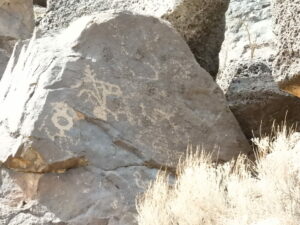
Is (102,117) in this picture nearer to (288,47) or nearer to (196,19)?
(288,47)

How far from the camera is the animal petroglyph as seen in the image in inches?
208

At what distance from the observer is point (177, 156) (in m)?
5.37

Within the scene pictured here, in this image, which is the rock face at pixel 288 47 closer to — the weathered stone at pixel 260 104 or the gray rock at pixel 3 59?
the weathered stone at pixel 260 104

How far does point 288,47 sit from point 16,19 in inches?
173

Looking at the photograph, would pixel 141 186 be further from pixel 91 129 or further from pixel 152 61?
pixel 152 61

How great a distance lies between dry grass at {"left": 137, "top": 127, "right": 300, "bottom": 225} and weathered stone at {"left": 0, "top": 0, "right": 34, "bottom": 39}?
373cm

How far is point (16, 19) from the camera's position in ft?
27.3

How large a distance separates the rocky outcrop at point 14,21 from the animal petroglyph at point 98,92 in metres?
2.88

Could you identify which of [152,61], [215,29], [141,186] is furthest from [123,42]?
[215,29]

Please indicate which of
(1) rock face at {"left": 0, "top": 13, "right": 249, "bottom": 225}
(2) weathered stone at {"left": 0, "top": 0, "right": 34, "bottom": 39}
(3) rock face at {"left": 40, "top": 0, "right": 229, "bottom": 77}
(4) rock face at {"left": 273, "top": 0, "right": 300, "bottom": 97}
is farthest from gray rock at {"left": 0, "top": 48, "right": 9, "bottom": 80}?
(4) rock face at {"left": 273, "top": 0, "right": 300, "bottom": 97}

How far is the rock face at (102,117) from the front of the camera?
5.04 m

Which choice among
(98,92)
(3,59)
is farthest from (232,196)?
(3,59)

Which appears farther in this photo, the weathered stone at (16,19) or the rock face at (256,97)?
the weathered stone at (16,19)

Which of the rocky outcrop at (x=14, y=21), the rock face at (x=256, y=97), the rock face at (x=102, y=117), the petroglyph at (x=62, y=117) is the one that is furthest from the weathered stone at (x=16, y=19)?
the petroglyph at (x=62, y=117)
